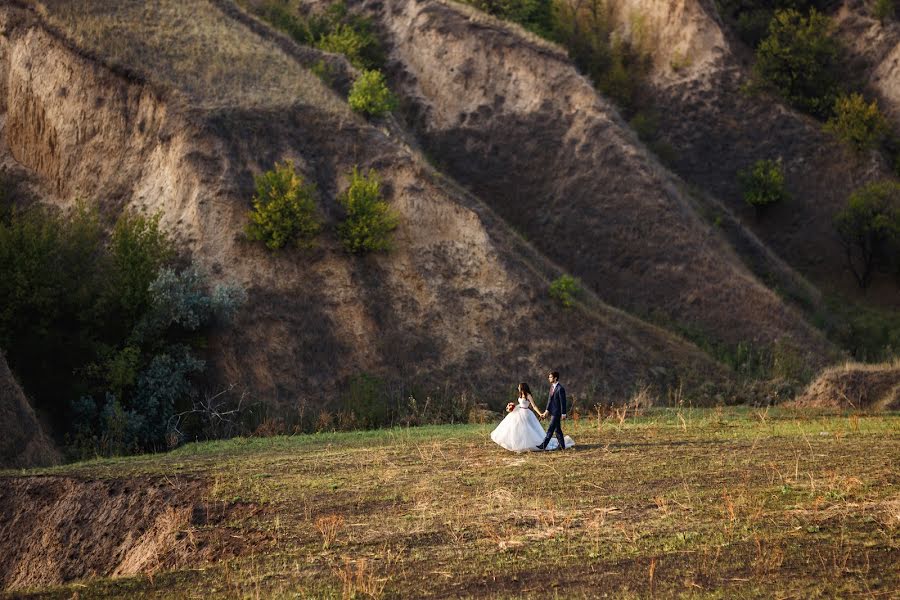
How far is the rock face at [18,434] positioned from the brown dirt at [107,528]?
2.94 m

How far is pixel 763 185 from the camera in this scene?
1849 inches

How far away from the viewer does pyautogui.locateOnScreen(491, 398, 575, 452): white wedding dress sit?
58.2 feet

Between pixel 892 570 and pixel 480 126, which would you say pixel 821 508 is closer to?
pixel 892 570

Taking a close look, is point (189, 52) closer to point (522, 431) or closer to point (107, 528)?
point (522, 431)

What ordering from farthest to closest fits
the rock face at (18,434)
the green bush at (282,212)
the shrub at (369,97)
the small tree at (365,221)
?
the shrub at (369,97) < the small tree at (365,221) < the green bush at (282,212) < the rock face at (18,434)

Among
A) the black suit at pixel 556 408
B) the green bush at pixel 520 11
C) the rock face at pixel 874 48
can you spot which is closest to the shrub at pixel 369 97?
the green bush at pixel 520 11

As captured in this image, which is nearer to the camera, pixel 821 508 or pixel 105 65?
pixel 821 508

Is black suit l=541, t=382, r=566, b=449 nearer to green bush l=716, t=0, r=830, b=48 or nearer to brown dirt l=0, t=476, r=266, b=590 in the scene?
brown dirt l=0, t=476, r=266, b=590

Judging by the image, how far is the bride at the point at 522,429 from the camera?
17734 mm

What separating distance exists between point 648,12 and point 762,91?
682 cm

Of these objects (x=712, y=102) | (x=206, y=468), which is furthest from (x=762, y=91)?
(x=206, y=468)

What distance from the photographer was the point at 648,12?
5144 centimetres

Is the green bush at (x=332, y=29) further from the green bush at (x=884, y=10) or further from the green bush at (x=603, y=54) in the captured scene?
the green bush at (x=884, y=10)

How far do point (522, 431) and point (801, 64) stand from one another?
37332 mm
